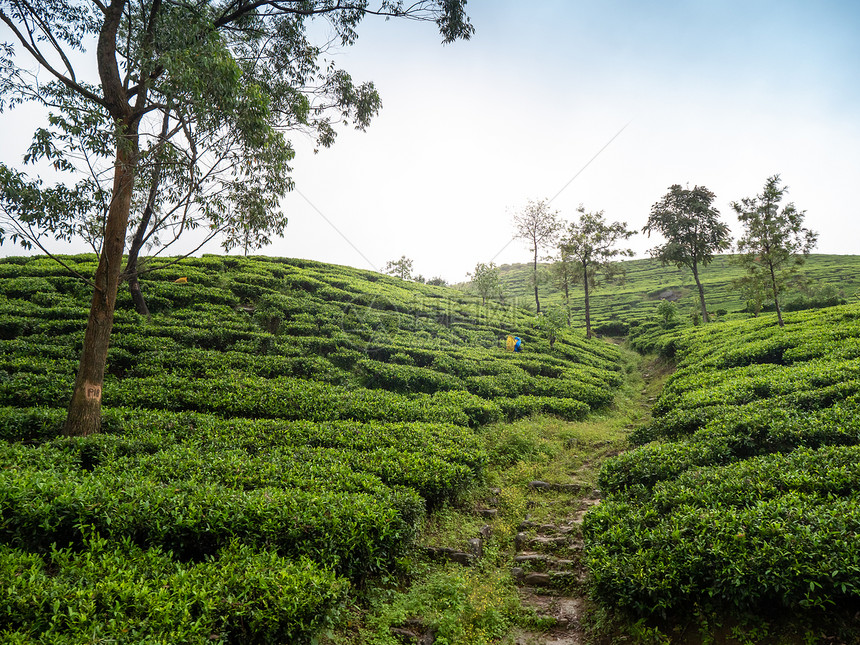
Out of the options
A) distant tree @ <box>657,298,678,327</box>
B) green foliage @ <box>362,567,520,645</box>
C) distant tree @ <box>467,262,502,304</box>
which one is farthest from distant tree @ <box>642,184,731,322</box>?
green foliage @ <box>362,567,520,645</box>

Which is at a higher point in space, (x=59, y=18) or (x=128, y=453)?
(x=59, y=18)

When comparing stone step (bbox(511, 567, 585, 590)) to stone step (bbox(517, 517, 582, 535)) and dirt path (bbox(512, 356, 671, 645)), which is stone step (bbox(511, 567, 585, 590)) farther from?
Result: stone step (bbox(517, 517, 582, 535))

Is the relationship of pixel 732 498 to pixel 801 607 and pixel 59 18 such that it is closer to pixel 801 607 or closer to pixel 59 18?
pixel 801 607

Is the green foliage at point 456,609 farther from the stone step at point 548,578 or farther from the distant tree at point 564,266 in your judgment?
the distant tree at point 564,266

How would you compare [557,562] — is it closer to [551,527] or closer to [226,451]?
[551,527]

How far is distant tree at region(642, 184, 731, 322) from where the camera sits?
39.4m

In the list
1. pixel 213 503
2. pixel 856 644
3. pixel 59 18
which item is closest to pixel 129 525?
pixel 213 503

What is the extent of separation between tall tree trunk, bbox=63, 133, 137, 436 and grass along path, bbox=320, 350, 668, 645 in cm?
803

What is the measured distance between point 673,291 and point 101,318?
83944mm

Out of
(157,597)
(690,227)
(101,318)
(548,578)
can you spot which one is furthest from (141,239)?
(690,227)

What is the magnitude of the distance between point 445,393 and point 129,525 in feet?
38.2

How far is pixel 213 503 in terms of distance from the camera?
6.66 metres

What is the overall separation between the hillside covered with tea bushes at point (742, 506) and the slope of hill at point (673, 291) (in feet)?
125

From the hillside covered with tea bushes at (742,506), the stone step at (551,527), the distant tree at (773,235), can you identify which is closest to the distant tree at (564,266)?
the distant tree at (773,235)
